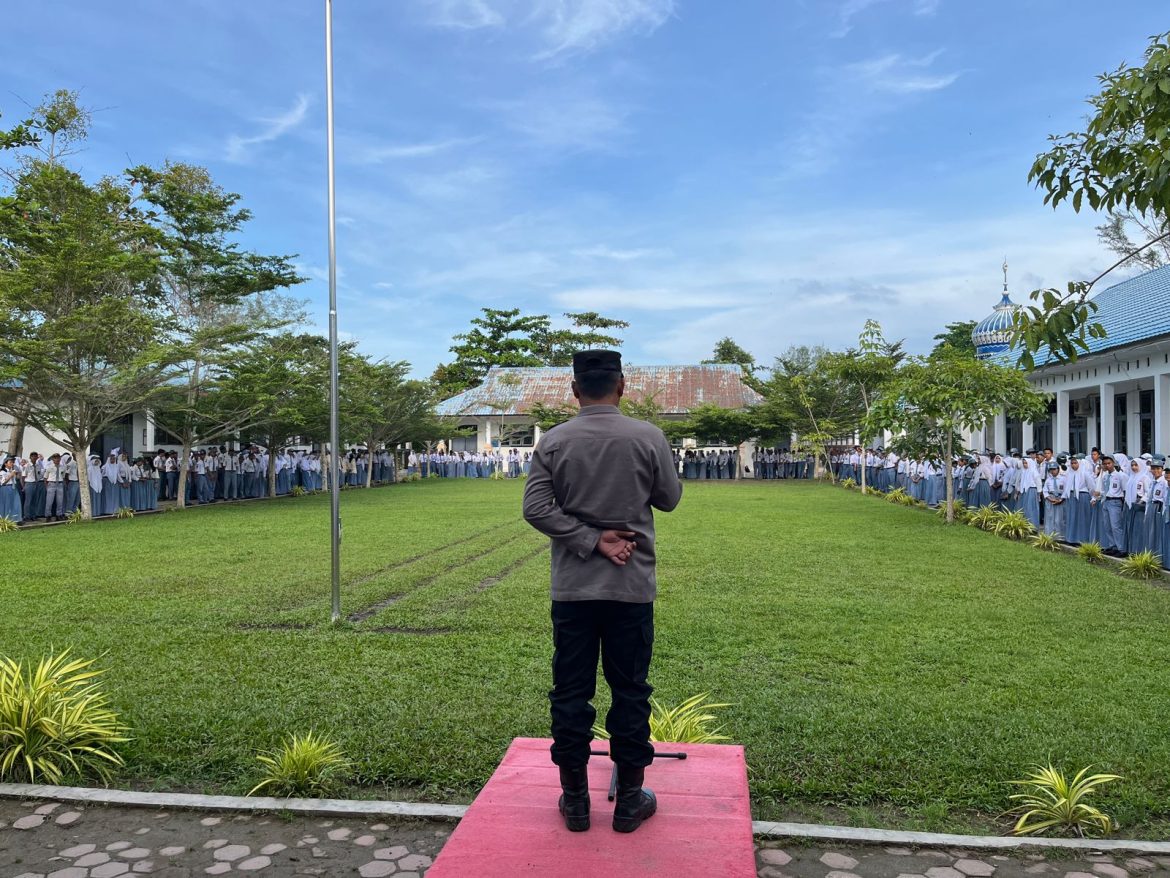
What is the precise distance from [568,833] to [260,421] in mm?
22479

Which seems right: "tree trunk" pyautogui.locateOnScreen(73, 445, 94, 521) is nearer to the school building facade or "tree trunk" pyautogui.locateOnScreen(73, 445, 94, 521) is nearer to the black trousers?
the black trousers

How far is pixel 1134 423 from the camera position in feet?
64.3

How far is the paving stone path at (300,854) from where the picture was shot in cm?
342

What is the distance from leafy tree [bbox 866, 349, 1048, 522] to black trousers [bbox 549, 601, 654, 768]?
14652mm

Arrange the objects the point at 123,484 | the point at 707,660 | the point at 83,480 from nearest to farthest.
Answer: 1. the point at 707,660
2. the point at 83,480
3. the point at 123,484

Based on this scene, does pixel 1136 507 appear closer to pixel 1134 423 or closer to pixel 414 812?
pixel 1134 423

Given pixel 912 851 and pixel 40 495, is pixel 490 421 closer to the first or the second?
pixel 40 495

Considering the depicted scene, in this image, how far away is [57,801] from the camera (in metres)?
4.11

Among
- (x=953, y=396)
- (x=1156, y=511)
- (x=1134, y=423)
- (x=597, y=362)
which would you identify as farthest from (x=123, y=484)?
(x=1134, y=423)

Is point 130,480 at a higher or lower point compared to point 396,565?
higher

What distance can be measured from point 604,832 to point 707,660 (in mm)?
3424

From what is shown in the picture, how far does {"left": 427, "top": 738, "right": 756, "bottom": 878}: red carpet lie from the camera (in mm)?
2912

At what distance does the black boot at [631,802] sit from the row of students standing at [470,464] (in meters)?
39.8

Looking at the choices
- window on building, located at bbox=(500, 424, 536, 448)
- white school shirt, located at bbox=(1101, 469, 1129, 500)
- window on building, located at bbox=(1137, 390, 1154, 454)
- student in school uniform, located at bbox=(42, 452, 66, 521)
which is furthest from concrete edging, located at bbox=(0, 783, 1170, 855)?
window on building, located at bbox=(500, 424, 536, 448)
